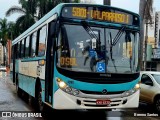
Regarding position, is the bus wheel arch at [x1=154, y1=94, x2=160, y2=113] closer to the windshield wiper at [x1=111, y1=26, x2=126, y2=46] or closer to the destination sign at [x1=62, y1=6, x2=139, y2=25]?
the destination sign at [x1=62, y1=6, x2=139, y2=25]

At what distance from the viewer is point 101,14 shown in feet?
30.0

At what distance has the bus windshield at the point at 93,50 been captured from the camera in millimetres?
8516

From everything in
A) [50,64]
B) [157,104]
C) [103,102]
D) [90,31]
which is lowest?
[157,104]

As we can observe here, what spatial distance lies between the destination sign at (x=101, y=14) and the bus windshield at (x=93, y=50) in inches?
12.0

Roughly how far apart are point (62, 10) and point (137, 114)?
469cm

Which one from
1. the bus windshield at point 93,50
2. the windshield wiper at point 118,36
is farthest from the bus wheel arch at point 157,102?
the windshield wiper at point 118,36

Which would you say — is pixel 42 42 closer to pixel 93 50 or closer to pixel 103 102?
pixel 93 50

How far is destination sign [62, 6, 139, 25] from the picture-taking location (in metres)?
8.81

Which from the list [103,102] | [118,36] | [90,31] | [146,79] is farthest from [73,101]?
[146,79]

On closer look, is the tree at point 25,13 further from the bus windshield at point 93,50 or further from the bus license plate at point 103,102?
the bus license plate at point 103,102

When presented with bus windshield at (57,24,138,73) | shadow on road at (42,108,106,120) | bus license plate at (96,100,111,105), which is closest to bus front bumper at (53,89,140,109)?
bus license plate at (96,100,111,105)

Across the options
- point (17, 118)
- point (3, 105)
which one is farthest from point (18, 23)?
point (17, 118)

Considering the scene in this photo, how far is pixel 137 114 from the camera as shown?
11430mm

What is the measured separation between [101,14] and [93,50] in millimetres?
1096
